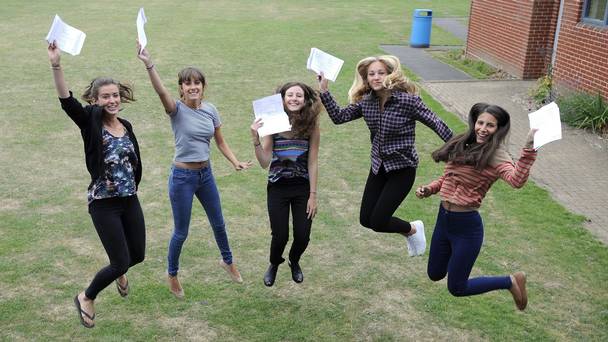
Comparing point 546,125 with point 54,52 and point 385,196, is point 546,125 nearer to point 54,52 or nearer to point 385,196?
point 385,196

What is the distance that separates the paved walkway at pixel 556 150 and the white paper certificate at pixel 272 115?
4.01 metres

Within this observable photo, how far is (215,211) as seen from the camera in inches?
209

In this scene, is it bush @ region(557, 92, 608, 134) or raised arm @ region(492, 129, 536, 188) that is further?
bush @ region(557, 92, 608, 134)

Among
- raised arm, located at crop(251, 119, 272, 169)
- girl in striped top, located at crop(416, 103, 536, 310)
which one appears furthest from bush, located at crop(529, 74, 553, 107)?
raised arm, located at crop(251, 119, 272, 169)

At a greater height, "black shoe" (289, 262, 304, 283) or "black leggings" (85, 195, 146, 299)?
"black leggings" (85, 195, 146, 299)

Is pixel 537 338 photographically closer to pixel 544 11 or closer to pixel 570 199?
pixel 570 199

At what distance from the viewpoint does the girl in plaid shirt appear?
519 centimetres

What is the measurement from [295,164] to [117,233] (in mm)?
1492

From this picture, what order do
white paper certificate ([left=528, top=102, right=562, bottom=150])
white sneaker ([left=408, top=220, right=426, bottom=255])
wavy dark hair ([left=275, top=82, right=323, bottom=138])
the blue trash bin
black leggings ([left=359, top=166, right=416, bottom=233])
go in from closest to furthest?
white paper certificate ([left=528, top=102, right=562, bottom=150]) < wavy dark hair ([left=275, top=82, right=323, bottom=138]) < black leggings ([left=359, top=166, right=416, bottom=233]) < white sneaker ([left=408, top=220, right=426, bottom=255]) < the blue trash bin

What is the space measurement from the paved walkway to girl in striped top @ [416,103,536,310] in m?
2.87

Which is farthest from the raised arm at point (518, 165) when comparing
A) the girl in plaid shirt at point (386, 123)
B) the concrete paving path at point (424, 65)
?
the concrete paving path at point (424, 65)

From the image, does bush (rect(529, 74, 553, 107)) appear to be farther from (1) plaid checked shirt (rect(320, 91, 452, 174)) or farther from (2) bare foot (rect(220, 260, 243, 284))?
(2) bare foot (rect(220, 260, 243, 284))

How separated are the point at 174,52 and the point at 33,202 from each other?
11.1 m

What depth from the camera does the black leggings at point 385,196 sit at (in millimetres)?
5336
